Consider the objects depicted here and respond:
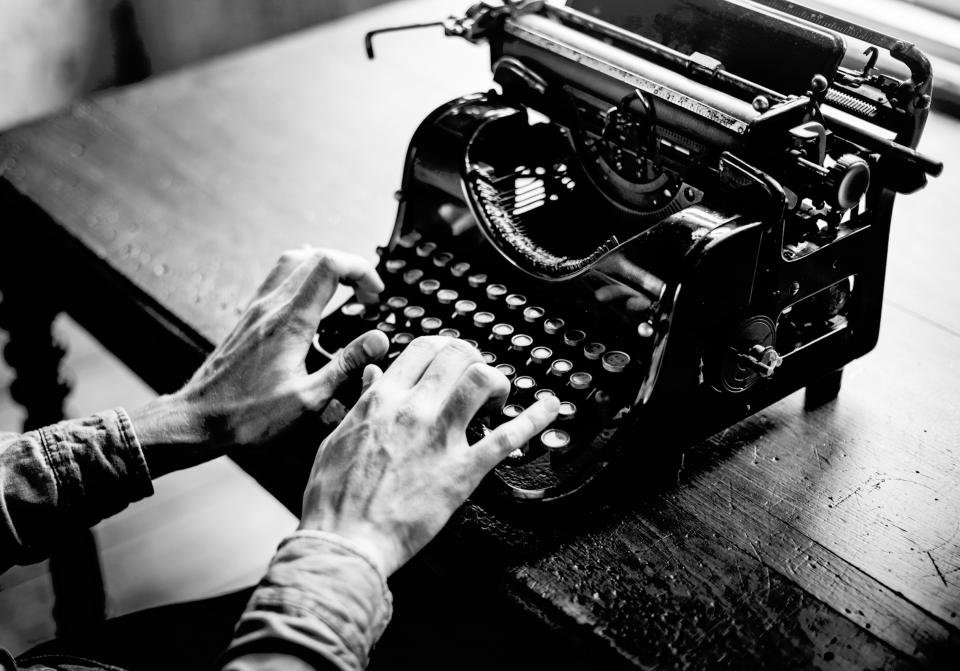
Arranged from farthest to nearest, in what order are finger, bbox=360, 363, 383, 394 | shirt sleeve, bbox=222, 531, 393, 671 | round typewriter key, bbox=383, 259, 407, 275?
1. round typewriter key, bbox=383, 259, 407, 275
2. finger, bbox=360, 363, 383, 394
3. shirt sleeve, bbox=222, 531, 393, 671

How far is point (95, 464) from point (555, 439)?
0.64m

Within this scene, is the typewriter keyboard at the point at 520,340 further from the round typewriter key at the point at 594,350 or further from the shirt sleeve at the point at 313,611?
the shirt sleeve at the point at 313,611

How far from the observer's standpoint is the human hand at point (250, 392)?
1350mm

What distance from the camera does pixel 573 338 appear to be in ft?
4.44

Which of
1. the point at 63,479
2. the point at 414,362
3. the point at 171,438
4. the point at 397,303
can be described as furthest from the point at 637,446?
the point at 63,479

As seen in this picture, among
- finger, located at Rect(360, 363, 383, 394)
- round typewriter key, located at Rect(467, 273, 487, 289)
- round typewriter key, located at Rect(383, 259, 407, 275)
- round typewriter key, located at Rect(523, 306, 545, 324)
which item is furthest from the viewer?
round typewriter key, located at Rect(383, 259, 407, 275)

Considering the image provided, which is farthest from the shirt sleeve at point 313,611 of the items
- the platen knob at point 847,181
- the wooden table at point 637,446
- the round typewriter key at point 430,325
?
the platen knob at point 847,181

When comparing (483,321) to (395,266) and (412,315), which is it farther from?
(395,266)

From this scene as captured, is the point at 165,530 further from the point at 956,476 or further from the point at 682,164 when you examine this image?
the point at 956,476

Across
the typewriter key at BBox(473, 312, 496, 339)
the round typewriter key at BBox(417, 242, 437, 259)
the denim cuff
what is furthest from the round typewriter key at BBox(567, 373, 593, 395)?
the denim cuff

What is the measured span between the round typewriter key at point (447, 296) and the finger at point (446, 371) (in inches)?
10.5

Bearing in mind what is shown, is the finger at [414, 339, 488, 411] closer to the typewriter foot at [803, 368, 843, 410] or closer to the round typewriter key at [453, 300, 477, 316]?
the round typewriter key at [453, 300, 477, 316]

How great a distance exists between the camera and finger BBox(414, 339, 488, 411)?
119 centimetres

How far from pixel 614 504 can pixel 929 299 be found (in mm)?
836
